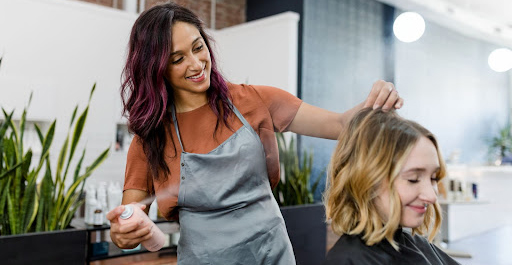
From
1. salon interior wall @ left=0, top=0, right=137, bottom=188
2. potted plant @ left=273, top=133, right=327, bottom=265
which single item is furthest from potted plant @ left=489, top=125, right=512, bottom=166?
salon interior wall @ left=0, top=0, right=137, bottom=188

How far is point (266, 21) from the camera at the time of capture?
15.9 ft

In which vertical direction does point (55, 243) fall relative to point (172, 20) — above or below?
below

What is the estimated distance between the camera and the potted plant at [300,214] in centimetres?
344

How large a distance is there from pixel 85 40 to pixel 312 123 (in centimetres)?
348

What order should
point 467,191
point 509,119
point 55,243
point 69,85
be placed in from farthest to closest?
point 509,119 → point 467,191 → point 69,85 → point 55,243

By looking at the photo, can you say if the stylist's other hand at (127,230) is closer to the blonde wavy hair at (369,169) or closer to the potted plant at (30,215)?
the blonde wavy hair at (369,169)

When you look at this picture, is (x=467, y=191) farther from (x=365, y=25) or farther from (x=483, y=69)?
(x=483, y=69)

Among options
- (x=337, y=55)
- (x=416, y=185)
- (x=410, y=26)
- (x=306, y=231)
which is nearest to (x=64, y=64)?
(x=306, y=231)

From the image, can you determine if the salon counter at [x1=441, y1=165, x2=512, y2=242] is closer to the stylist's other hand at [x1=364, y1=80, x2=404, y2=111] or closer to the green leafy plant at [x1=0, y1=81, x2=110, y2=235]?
the green leafy plant at [x1=0, y1=81, x2=110, y2=235]

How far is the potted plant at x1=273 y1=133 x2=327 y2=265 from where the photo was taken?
3443 mm

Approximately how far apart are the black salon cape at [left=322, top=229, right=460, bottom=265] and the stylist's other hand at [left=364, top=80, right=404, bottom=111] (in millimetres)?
352

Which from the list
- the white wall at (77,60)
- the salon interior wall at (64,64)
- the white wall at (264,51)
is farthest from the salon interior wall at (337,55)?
the salon interior wall at (64,64)

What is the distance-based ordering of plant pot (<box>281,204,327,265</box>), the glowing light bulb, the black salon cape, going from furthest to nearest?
the glowing light bulb
plant pot (<box>281,204,327,265</box>)
the black salon cape

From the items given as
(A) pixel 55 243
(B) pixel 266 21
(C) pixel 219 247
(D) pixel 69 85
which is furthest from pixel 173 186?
(B) pixel 266 21
